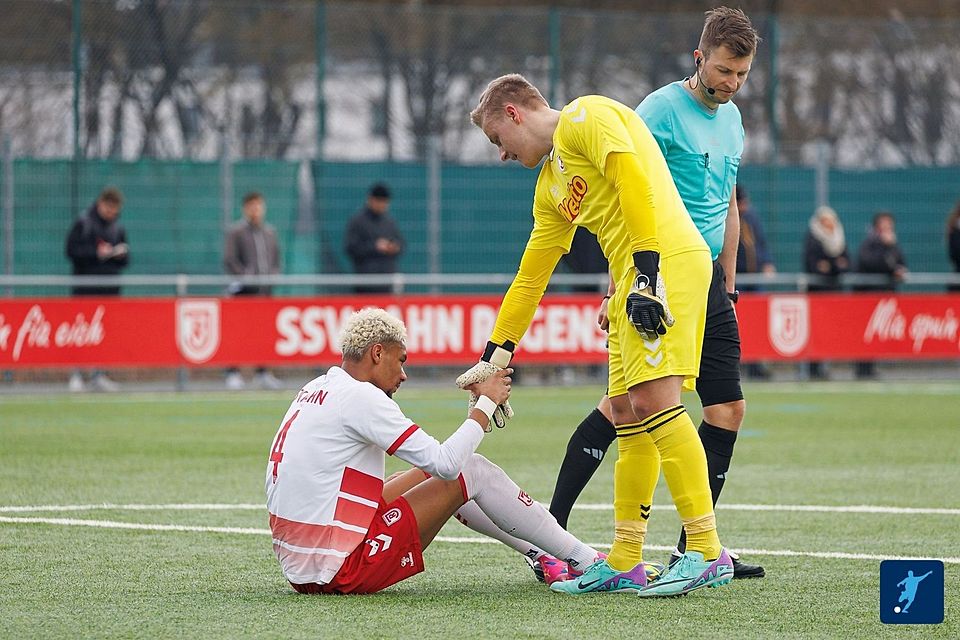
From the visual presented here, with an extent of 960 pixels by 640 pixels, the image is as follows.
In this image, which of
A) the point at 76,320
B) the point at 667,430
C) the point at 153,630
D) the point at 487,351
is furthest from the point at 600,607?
the point at 76,320

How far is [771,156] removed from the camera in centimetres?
2278

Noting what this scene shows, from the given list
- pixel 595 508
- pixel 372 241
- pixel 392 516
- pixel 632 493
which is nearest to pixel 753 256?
pixel 372 241

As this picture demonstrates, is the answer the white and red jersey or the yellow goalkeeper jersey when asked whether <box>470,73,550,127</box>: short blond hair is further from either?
the white and red jersey

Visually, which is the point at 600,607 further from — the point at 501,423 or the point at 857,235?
the point at 857,235

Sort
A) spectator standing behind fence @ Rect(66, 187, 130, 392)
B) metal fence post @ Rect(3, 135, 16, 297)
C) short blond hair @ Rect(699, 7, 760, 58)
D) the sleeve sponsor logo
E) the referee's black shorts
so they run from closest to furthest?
1. the sleeve sponsor logo
2. short blond hair @ Rect(699, 7, 760, 58)
3. the referee's black shorts
4. spectator standing behind fence @ Rect(66, 187, 130, 392)
5. metal fence post @ Rect(3, 135, 16, 297)

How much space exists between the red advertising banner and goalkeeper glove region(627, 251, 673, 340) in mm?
12211

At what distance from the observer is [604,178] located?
5992mm

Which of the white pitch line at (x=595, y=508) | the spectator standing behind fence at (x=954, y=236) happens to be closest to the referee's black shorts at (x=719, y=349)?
the white pitch line at (x=595, y=508)

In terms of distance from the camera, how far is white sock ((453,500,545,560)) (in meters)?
6.32

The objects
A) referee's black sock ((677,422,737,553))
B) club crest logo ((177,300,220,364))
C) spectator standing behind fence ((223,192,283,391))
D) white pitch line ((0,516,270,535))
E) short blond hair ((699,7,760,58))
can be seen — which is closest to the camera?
short blond hair ((699,7,760,58))

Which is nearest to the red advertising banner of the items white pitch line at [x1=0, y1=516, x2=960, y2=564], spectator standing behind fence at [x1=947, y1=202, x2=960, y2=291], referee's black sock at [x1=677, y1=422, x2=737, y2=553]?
spectator standing behind fence at [x1=947, y1=202, x2=960, y2=291]

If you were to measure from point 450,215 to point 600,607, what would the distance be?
15.5m

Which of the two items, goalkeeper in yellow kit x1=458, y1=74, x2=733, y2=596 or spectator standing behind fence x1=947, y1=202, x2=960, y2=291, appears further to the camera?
spectator standing behind fence x1=947, y1=202, x2=960, y2=291

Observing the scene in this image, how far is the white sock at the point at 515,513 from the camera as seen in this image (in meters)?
6.08
